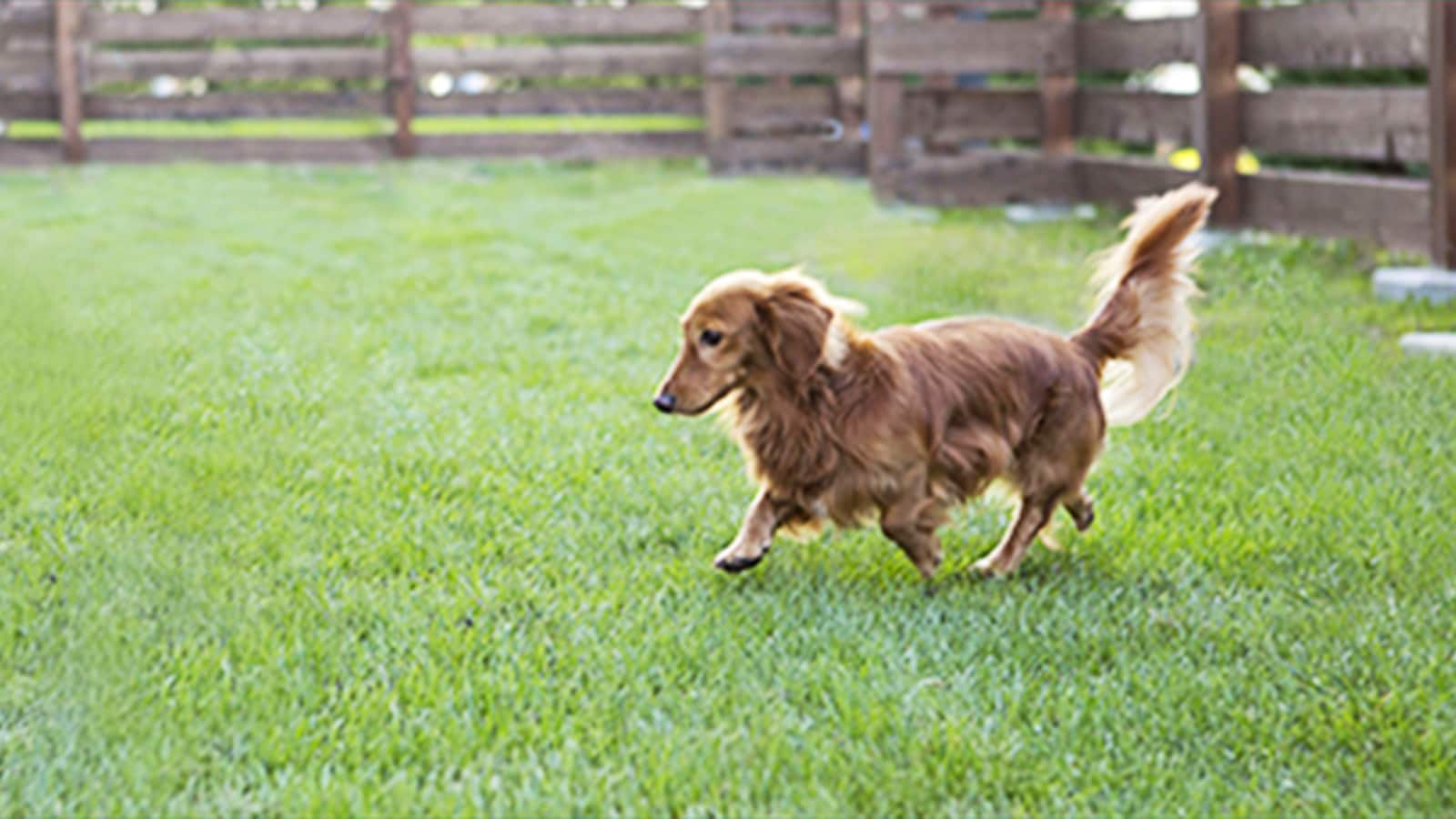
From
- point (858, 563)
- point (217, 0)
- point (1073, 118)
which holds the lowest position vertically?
point (858, 563)

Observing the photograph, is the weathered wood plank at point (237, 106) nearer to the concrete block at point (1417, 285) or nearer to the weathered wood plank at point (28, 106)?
the weathered wood plank at point (28, 106)

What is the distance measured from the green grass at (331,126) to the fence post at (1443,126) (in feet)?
31.6

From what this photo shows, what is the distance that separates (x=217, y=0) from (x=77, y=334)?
1273cm

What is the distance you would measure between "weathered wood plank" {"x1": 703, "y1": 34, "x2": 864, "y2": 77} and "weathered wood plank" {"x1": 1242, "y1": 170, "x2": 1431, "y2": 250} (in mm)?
6171

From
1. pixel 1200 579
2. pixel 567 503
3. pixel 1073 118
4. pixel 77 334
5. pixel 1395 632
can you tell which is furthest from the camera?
pixel 1073 118

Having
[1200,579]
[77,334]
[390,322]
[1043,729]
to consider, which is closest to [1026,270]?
[390,322]

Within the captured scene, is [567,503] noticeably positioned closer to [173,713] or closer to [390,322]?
[173,713]

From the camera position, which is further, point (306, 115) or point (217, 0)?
point (217, 0)

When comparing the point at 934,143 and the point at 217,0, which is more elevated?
the point at 217,0

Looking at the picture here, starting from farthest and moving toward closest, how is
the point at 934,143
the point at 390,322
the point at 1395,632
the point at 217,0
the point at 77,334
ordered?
the point at 217,0 < the point at 934,143 < the point at 390,322 < the point at 77,334 < the point at 1395,632

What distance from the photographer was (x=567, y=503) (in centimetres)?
402

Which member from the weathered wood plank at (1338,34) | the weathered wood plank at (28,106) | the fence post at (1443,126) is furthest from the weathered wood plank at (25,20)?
the fence post at (1443,126)

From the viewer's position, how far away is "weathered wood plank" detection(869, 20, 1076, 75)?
10461 mm

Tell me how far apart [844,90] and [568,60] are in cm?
251
